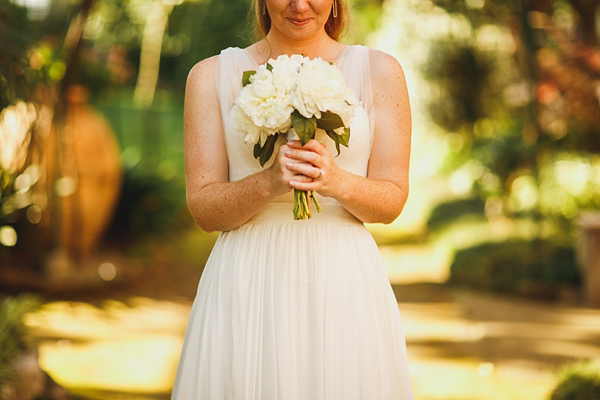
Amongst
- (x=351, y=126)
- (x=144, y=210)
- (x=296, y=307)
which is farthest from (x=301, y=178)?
(x=144, y=210)

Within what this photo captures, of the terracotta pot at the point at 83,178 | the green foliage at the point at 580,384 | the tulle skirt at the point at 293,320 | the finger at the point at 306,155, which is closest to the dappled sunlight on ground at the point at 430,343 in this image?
the green foliage at the point at 580,384

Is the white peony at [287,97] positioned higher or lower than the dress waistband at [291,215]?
higher

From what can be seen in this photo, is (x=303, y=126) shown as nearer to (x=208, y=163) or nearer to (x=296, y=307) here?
(x=208, y=163)

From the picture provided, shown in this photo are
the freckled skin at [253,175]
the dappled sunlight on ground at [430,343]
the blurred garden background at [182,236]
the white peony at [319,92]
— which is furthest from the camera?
the dappled sunlight on ground at [430,343]

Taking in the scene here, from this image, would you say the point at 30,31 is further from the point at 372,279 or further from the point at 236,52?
the point at 372,279

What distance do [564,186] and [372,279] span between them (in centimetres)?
802

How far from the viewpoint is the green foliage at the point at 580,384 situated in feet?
14.0

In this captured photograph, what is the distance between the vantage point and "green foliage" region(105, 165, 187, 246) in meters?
9.95

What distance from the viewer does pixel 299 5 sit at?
2.48m

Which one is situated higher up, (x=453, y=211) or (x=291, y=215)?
(x=453, y=211)

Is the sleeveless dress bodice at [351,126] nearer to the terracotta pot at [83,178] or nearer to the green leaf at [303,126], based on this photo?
the green leaf at [303,126]

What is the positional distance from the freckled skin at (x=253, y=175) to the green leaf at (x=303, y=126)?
21cm

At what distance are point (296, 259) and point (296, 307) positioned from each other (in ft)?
0.49

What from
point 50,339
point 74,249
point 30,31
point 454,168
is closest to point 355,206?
point 30,31
